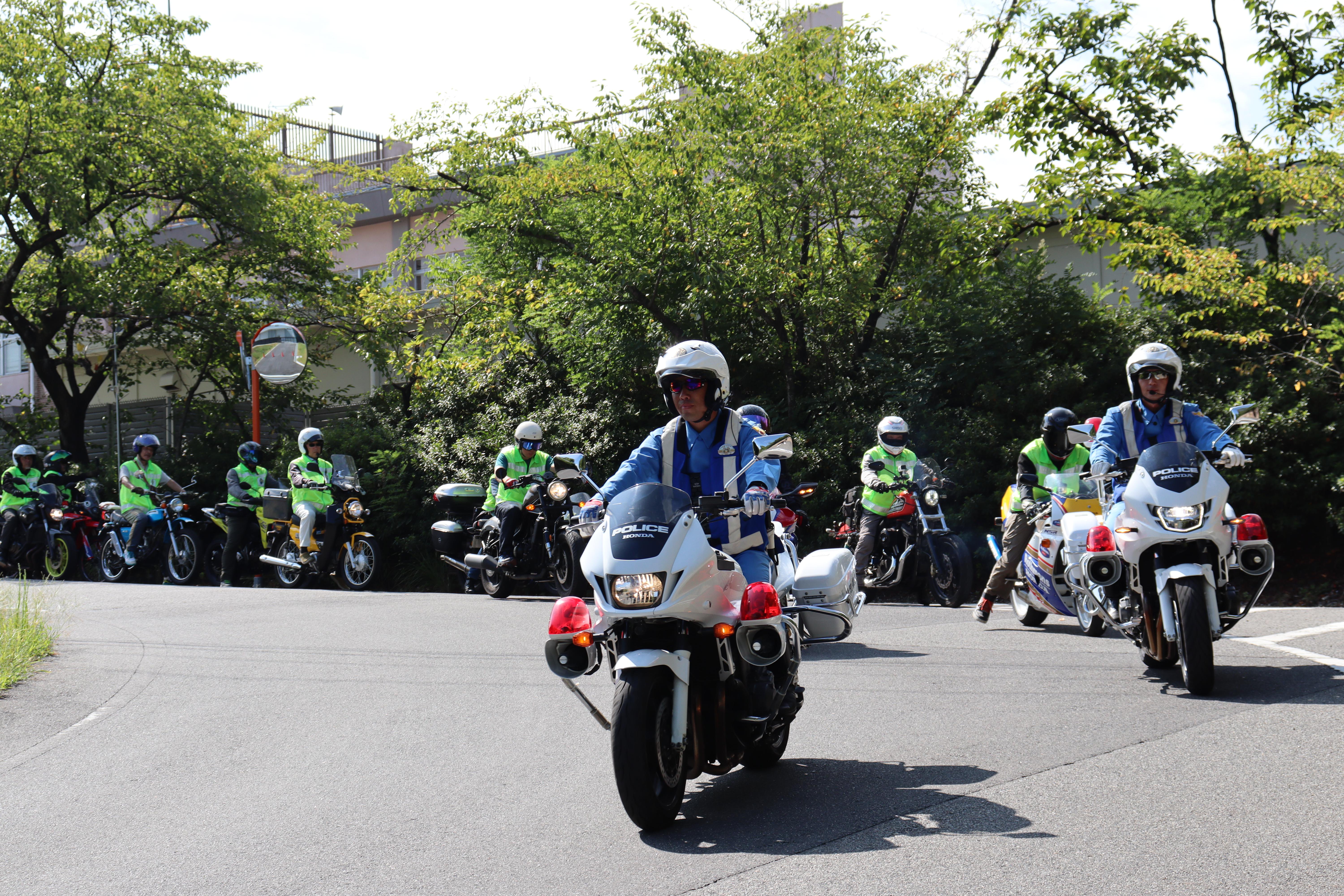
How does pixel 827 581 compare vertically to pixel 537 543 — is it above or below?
below

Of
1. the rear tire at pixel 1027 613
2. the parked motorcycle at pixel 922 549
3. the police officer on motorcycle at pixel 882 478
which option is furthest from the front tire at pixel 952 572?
the rear tire at pixel 1027 613

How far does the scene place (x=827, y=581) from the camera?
7.73 m

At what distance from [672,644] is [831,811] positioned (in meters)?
0.98

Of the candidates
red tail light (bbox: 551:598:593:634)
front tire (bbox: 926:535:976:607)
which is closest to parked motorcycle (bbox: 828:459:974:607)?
front tire (bbox: 926:535:976:607)

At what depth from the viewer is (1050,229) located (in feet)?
75.1

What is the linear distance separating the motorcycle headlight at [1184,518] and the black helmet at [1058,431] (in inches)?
151

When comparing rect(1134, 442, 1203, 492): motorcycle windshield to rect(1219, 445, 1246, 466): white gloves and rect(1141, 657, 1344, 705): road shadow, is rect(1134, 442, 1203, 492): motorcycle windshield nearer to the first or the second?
rect(1219, 445, 1246, 466): white gloves

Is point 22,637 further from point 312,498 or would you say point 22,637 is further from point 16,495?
point 16,495

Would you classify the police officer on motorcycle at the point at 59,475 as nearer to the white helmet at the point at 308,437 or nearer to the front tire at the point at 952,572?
the white helmet at the point at 308,437

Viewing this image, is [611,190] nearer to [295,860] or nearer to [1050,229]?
[1050,229]

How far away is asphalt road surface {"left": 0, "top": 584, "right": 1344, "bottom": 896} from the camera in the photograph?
4742mm

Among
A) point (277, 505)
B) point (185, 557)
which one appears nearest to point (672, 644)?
point (277, 505)

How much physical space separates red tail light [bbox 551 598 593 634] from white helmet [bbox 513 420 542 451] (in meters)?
10.6

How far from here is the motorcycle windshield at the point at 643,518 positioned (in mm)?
5359
